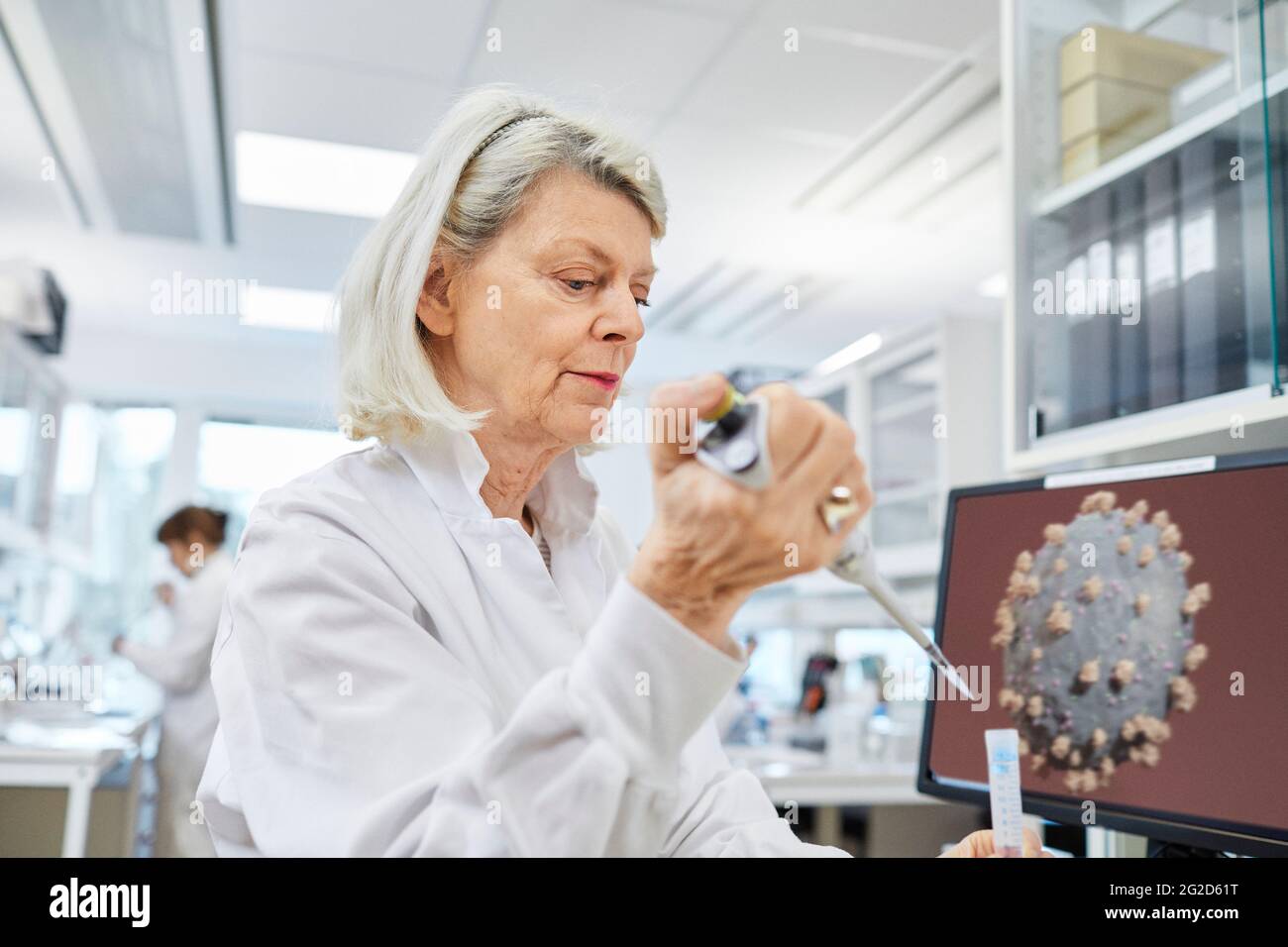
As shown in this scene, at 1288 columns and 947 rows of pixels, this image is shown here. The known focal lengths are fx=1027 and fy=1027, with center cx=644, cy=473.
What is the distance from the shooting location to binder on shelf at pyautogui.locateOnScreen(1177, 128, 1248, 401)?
1.13 meters

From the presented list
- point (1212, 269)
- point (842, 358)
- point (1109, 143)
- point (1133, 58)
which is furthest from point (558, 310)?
point (842, 358)

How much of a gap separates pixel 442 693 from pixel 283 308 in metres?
5.11

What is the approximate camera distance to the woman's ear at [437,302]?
0.90 m

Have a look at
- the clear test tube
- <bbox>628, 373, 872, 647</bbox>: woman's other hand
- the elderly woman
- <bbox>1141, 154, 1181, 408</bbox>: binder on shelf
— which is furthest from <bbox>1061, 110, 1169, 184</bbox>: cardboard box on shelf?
<bbox>628, 373, 872, 647</bbox>: woman's other hand

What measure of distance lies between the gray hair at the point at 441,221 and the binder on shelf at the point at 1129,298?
679 millimetres

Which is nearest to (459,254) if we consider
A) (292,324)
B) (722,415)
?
(722,415)

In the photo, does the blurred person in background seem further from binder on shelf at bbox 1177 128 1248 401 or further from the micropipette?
the micropipette

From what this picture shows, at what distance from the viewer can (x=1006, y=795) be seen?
2.79ft

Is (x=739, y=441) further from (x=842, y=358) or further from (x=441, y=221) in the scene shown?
(x=842, y=358)

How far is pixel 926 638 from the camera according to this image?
654 millimetres

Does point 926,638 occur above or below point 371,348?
below

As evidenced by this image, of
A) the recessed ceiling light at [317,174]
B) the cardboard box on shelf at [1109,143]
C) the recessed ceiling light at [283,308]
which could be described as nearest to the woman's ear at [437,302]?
the cardboard box on shelf at [1109,143]
